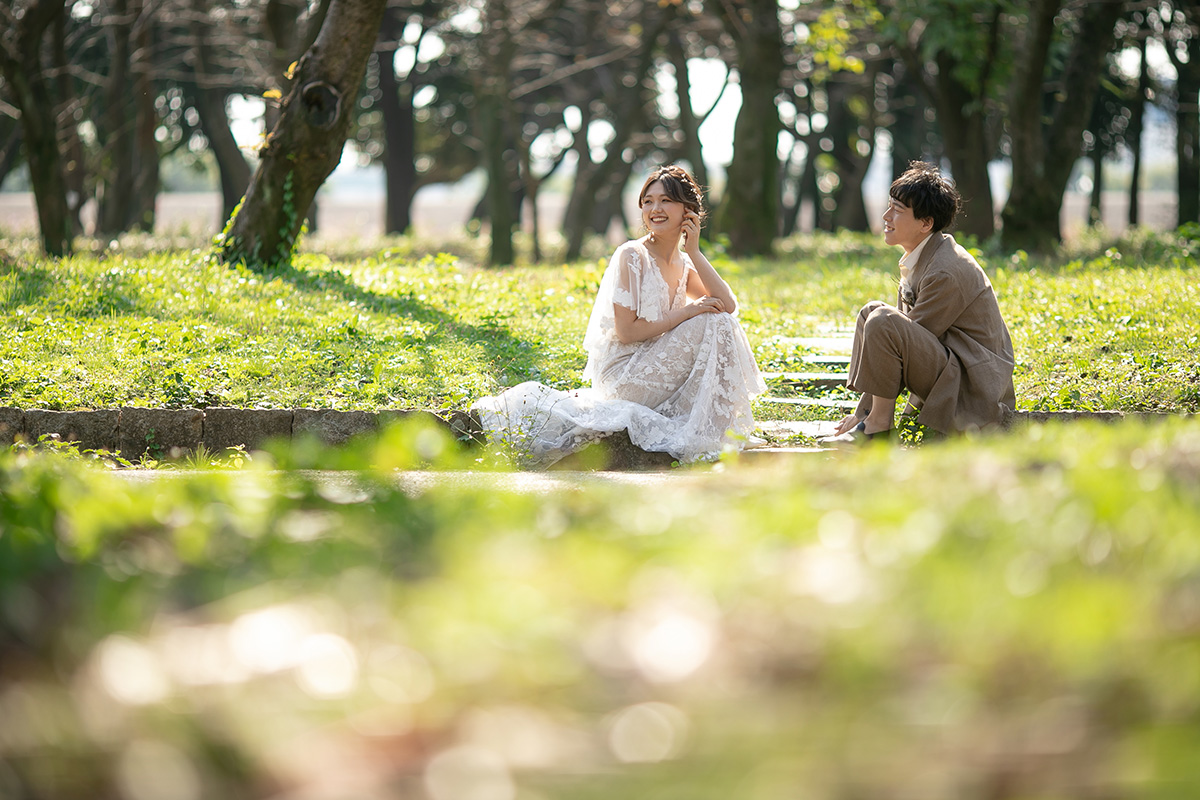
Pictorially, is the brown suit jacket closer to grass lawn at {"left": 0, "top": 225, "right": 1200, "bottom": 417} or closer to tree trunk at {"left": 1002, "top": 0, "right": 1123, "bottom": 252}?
grass lawn at {"left": 0, "top": 225, "right": 1200, "bottom": 417}

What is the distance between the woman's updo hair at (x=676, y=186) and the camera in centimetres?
682

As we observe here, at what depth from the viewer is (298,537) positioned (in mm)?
2625

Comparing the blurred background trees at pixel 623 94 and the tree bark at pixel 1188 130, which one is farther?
the tree bark at pixel 1188 130

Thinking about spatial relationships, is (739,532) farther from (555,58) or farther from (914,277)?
(555,58)

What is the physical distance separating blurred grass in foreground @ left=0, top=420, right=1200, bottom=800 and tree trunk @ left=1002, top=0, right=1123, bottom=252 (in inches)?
572

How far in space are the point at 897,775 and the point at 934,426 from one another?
15.7 feet

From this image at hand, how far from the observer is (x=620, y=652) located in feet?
6.49

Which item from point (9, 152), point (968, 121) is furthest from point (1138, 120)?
point (9, 152)

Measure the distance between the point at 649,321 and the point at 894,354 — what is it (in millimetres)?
1467

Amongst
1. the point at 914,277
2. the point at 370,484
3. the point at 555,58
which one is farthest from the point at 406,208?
the point at 370,484

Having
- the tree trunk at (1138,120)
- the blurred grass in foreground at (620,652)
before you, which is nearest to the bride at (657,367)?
the blurred grass in foreground at (620,652)

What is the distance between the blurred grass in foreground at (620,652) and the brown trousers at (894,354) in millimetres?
3450

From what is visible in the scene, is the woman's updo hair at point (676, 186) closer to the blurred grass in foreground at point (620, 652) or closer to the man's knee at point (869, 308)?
the man's knee at point (869, 308)

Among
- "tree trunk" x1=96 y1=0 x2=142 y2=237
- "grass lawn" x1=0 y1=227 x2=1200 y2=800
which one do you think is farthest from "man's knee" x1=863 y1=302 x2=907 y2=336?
"tree trunk" x1=96 y1=0 x2=142 y2=237
